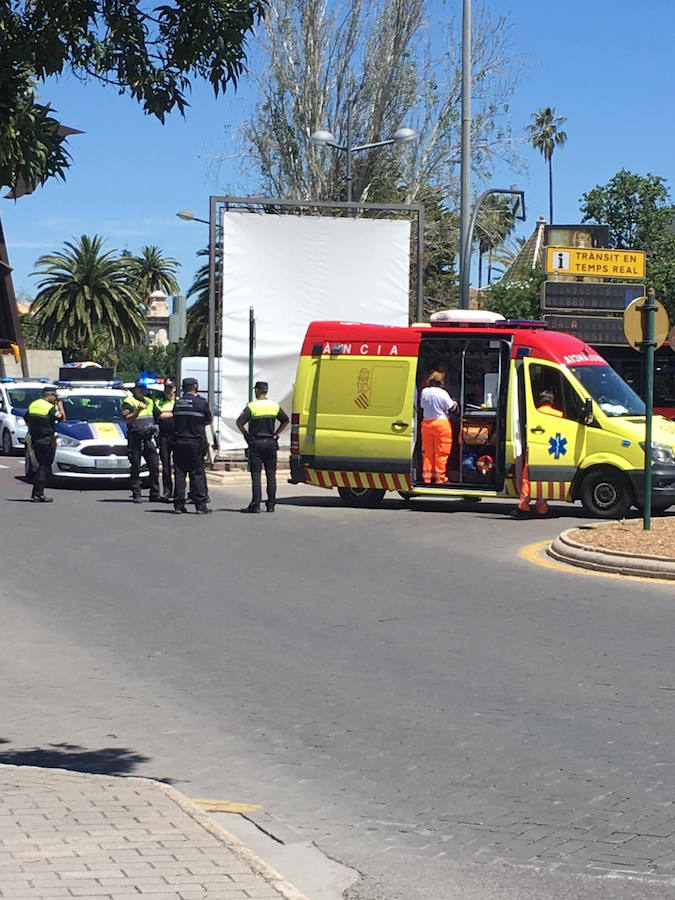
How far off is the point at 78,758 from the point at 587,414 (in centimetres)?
1291

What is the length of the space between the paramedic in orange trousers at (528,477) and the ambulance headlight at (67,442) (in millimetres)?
8025

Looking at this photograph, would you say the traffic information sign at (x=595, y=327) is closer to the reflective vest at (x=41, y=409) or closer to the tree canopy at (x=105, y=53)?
the reflective vest at (x=41, y=409)

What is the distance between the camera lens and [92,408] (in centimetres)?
2614

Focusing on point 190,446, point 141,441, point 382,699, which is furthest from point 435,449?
point 382,699

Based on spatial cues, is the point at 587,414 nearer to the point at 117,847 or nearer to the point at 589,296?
the point at 589,296

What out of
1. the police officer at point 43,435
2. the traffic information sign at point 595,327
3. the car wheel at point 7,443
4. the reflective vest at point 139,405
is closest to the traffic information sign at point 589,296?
the traffic information sign at point 595,327

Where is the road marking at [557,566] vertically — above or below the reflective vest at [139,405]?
below

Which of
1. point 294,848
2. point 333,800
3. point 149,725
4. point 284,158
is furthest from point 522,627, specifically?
point 284,158

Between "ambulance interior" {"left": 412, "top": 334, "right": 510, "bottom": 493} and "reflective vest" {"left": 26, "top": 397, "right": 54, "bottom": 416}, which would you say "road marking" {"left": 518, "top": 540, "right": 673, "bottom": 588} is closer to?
"ambulance interior" {"left": 412, "top": 334, "right": 510, "bottom": 493}

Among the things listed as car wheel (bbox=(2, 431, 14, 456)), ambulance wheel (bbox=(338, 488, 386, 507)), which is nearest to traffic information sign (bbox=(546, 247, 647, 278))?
ambulance wheel (bbox=(338, 488, 386, 507))

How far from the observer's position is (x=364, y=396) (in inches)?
797

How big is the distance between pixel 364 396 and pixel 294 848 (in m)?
14.8

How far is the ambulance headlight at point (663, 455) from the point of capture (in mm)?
18750

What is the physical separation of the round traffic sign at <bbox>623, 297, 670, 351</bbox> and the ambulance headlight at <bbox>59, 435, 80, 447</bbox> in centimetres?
1066
